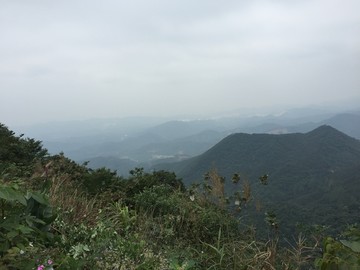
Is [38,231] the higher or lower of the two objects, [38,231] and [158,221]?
the higher

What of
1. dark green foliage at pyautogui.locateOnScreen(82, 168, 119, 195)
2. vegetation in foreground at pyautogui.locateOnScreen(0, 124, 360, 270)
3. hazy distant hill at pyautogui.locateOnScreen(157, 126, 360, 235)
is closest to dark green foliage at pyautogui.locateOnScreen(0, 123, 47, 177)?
dark green foliage at pyautogui.locateOnScreen(82, 168, 119, 195)

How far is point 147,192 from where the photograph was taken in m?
6.23

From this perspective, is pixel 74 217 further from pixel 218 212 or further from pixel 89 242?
pixel 218 212

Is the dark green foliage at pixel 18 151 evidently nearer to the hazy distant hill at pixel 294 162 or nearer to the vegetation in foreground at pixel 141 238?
the vegetation in foreground at pixel 141 238

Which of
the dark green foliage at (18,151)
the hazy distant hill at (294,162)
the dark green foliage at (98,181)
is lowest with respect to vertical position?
the hazy distant hill at (294,162)

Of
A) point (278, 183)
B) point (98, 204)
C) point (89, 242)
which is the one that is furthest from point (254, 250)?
point (278, 183)

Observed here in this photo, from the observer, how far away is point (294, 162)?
7125 cm

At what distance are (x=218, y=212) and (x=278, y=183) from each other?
52.6 m

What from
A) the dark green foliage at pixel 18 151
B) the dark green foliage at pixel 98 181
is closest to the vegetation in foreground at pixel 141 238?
the dark green foliage at pixel 98 181

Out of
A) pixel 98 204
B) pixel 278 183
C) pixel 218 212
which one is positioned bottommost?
pixel 278 183

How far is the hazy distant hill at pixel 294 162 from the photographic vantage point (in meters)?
51.5

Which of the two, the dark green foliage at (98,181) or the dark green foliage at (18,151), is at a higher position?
the dark green foliage at (18,151)

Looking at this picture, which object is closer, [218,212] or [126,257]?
[126,257]

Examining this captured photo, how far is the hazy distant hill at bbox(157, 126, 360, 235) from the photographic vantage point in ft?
169
